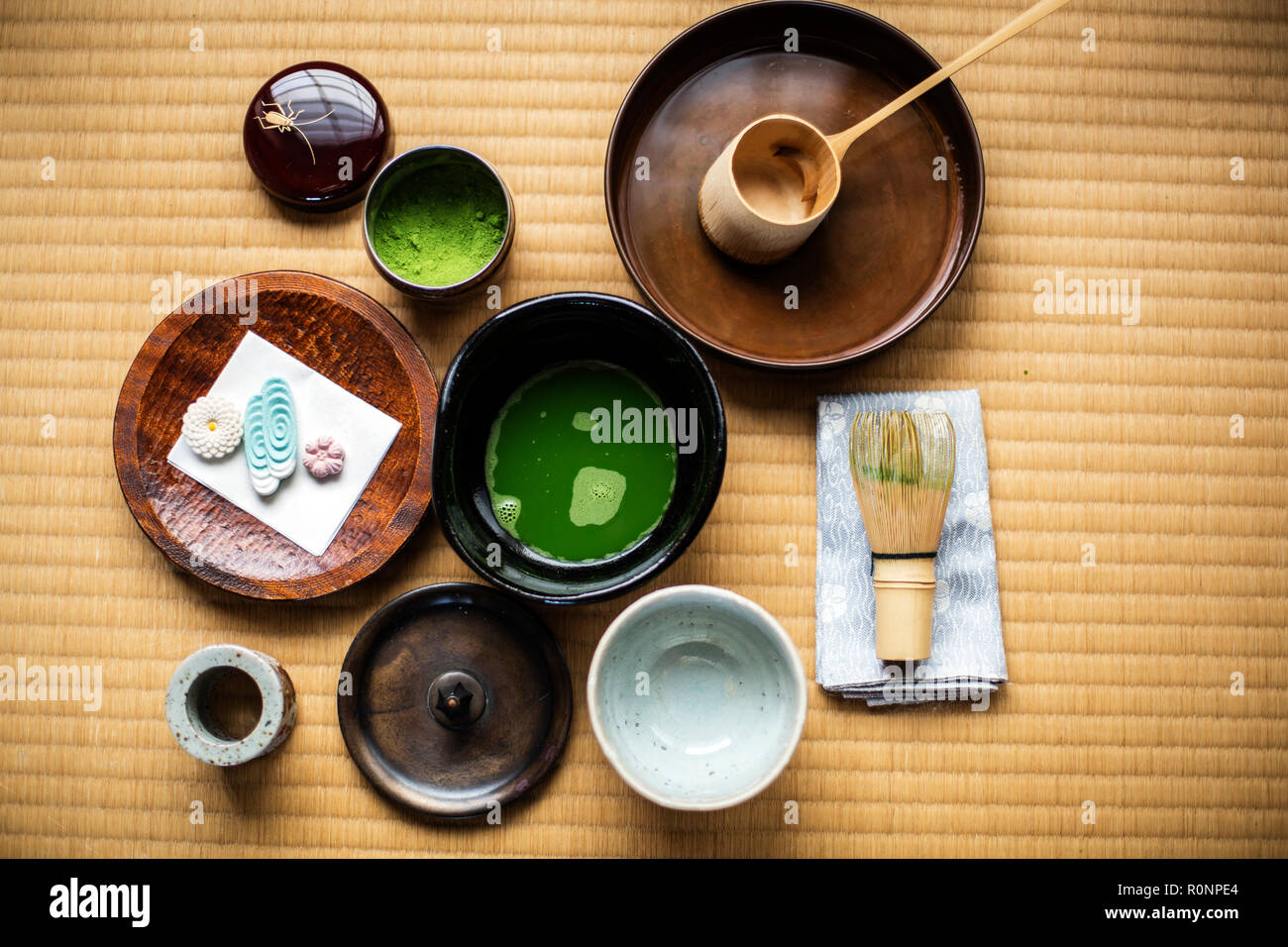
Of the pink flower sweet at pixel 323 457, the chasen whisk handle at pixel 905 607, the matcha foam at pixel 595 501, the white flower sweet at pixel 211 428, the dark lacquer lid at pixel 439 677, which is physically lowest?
the dark lacquer lid at pixel 439 677

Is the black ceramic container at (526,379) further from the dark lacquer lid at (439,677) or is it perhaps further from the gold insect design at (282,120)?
the gold insect design at (282,120)

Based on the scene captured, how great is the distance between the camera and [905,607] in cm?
107

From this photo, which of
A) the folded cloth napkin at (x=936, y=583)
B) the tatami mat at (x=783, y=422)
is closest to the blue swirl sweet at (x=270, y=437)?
the tatami mat at (x=783, y=422)

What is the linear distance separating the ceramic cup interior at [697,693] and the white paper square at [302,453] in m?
0.43

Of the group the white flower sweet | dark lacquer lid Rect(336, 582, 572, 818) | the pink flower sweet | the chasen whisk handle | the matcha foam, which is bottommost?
dark lacquer lid Rect(336, 582, 572, 818)

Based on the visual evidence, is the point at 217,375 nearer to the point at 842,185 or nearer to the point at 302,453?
the point at 302,453

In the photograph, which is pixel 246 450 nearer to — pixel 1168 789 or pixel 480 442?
pixel 480 442

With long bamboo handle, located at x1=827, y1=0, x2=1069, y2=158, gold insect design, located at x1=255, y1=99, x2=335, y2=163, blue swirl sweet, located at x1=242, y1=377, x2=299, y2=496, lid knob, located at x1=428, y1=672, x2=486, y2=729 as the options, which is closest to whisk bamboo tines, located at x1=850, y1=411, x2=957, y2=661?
long bamboo handle, located at x1=827, y1=0, x2=1069, y2=158

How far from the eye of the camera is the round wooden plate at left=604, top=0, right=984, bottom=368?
1121 millimetres

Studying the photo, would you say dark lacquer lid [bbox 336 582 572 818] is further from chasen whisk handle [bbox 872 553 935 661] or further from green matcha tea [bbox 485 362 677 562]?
chasen whisk handle [bbox 872 553 935 661]

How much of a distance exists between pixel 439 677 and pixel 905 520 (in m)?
0.67

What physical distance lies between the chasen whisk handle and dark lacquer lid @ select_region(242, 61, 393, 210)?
0.93m

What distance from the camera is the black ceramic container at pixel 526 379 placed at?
37.9 inches

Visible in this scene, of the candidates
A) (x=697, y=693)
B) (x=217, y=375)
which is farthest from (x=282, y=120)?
(x=697, y=693)
